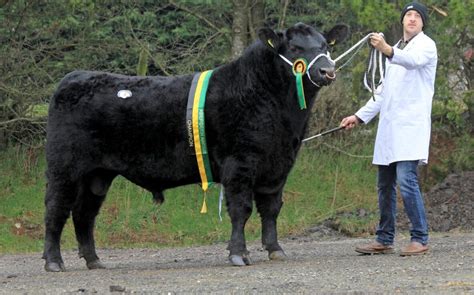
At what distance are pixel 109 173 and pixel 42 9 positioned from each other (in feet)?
26.4

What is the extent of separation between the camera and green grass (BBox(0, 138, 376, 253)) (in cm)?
1669

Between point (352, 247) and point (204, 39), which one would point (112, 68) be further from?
point (352, 247)

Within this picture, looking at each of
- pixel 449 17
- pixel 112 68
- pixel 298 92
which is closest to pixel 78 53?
pixel 112 68

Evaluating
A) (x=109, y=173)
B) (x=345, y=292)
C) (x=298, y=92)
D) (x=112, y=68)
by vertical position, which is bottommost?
(x=345, y=292)

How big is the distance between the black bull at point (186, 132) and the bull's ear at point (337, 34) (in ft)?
0.03

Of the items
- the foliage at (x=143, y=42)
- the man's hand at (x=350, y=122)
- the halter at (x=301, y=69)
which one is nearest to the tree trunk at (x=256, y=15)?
the foliage at (x=143, y=42)

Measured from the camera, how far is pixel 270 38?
11.1 meters

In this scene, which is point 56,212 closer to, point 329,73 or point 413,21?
point 329,73

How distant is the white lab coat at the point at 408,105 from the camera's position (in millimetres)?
10953

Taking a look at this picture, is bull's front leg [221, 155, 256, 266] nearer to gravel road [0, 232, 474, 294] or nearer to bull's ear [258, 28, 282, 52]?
gravel road [0, 232, 474, 294]

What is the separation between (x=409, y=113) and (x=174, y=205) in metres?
7.69

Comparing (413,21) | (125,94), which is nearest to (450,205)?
→ (413,21)

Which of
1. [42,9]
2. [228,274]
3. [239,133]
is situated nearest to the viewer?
[228,274]

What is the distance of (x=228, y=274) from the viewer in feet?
33.2
